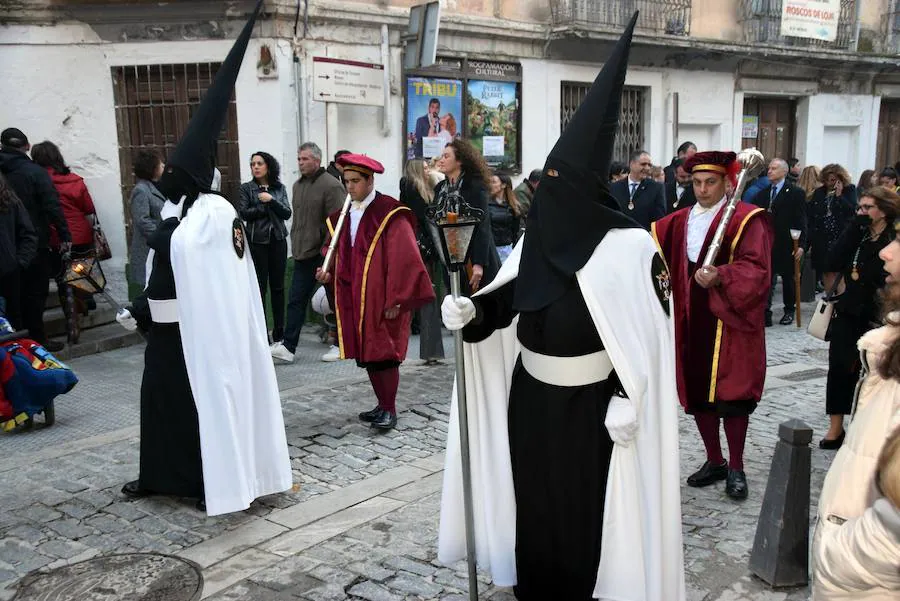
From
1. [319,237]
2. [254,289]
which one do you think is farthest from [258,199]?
[254,289]

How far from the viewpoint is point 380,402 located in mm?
6285

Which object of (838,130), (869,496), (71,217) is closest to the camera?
(869,496)

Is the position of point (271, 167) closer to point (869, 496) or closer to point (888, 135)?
point (869, 496)

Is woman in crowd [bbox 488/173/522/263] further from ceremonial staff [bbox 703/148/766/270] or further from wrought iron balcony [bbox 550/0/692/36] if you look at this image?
wrought iron balcony [bbox 550/0/692/36]

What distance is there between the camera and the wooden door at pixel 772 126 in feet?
56.0

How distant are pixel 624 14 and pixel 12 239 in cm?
1062

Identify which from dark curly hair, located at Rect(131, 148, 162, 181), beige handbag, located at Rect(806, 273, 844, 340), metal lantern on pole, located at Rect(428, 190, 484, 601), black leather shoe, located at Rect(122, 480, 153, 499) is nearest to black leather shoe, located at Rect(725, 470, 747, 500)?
beige handbag, located at Rect(806, 273, 844, 340)

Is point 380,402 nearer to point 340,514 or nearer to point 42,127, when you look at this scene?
A: point 340,514

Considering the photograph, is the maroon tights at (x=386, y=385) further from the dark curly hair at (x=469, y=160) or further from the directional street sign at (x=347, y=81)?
the directional street sign at (x=347, y=81)

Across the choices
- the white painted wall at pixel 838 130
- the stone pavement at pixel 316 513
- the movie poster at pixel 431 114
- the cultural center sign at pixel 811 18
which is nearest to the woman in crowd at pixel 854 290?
the stone pavement at pixel 316 513

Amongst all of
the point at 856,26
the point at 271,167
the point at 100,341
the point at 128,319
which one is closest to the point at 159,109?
the point at 271,167

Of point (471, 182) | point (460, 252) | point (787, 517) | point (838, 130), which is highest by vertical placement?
point (838, 130)

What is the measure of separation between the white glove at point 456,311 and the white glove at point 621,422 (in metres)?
0.67

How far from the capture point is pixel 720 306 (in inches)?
181
